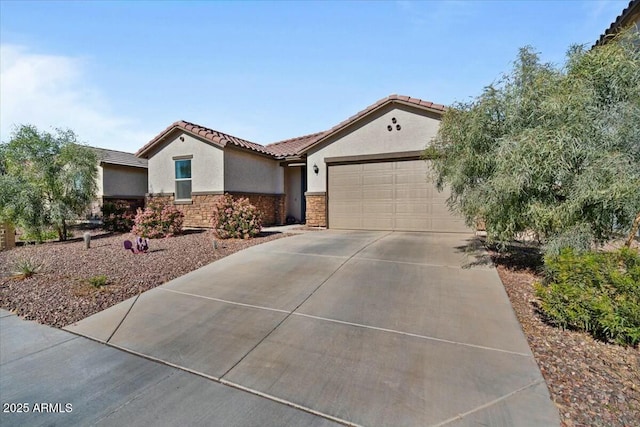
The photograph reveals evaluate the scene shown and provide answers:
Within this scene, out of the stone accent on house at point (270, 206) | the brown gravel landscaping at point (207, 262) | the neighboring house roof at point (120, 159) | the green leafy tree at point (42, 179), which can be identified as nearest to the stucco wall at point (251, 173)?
the stone accent on house at point (270, 206)

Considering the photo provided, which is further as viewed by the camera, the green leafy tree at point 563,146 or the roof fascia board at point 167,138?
the roof fascia board at point 167,138

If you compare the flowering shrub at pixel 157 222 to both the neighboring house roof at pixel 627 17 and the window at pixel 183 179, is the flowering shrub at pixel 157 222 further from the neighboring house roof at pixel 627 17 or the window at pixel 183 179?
the neighboring house roof at pixel 627 17

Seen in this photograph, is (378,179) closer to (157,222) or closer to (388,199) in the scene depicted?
(388,199)

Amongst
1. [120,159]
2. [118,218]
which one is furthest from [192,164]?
[120,159]

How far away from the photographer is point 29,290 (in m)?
5.60

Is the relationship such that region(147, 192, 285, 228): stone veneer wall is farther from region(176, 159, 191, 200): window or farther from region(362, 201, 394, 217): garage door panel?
region(362, 201, 394, 217): garage door panel

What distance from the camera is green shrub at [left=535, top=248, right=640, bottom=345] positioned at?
3299mm

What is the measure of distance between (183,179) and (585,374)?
14.8 meters

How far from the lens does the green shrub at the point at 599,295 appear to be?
10.8 ft

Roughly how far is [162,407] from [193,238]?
28.1ft

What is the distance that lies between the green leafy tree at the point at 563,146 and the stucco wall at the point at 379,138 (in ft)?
17.0

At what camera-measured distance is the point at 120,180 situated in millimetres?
17516

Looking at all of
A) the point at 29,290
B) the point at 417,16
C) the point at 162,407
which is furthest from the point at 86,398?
the point at 417,16

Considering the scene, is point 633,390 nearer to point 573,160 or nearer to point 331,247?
point 573,160
